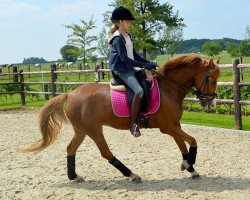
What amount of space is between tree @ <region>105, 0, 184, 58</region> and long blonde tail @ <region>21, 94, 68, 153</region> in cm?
2209

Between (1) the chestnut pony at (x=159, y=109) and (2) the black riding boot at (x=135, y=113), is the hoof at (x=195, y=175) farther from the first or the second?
(2) the black riding boot at (x=135, y=113)

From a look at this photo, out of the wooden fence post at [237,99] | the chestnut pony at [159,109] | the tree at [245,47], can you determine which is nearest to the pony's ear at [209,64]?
the chestnut pony at [159,109]

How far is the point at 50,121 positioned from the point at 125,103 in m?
1.19

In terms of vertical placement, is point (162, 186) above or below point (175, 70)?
below

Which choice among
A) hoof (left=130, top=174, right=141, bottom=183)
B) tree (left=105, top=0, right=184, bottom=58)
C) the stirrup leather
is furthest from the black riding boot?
tree (left=105, top=0, right=184, bottom=58)

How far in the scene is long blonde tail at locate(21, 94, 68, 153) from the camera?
568cm

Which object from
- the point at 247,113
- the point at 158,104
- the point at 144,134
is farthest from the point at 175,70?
the point at 247,113

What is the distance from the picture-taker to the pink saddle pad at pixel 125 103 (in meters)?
5.29

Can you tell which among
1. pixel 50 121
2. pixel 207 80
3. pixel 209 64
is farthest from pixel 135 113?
pixel 50 121

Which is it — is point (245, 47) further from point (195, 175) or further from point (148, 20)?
point (195, 175)

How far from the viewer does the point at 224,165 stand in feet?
19.8

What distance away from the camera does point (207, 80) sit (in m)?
5.24

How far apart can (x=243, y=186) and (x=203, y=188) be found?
50cm

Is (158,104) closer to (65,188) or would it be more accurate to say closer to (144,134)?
(65,188)
